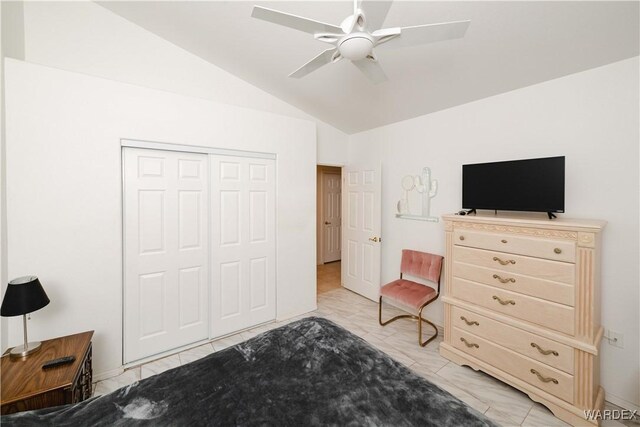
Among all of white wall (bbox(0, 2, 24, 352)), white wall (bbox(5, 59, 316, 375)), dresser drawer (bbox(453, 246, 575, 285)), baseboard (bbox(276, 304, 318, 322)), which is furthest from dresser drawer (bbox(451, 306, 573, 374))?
white wall (bbox(0, 2, 24, 352))

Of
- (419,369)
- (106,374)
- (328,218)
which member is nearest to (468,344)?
(419,369)

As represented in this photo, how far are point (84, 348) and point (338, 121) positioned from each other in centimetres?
364

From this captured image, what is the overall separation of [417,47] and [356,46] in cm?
115

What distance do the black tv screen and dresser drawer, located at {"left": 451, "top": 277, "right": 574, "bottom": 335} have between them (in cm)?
73

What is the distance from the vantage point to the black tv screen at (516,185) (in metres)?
2.03

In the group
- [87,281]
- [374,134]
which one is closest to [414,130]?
[374,134]

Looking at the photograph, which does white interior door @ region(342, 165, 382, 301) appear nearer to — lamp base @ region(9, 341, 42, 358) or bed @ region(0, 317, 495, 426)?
bed @ region(0, 317, 495, 426)

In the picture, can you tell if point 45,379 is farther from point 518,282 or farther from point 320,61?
point 518,282

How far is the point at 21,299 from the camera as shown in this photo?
1632 millimetres

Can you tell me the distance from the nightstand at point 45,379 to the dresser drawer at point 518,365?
2935mm

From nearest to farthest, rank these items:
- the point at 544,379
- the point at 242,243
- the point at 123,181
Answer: the point at 544,379
the point at 123,181
the point at 242,243

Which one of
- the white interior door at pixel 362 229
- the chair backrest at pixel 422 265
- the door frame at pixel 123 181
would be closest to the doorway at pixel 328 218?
the white interior door at pixel 362 229

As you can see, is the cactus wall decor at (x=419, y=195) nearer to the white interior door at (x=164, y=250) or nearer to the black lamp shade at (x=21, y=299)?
the white interior door at (x=164, y=250)

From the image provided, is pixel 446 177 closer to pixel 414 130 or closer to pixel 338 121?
pixel 414 130
